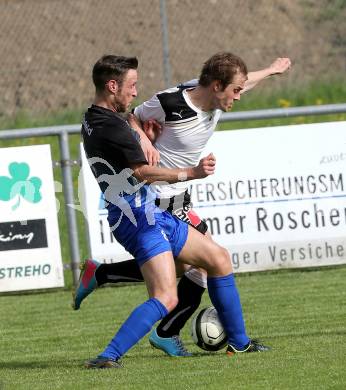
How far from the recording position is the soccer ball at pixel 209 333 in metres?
7.57

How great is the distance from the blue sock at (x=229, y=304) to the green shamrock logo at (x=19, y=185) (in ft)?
12.8

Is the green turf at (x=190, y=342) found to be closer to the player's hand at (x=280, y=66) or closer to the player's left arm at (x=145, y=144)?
the player's left arm at (x=145, y=144)

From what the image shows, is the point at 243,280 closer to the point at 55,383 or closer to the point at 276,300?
the point at 276,300

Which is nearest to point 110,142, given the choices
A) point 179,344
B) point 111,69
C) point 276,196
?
point 111,69

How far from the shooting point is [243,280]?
36.7ft

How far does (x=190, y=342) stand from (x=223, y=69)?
2.08m

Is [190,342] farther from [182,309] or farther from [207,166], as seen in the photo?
[207,166]

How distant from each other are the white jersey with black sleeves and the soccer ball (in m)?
0.80

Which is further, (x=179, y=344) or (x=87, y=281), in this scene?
(x=87, y=281)

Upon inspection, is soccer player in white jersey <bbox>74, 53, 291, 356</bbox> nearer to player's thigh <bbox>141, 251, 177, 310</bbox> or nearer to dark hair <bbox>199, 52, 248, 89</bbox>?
dark hair <bbox>199, 52, 248, 89</bbox>

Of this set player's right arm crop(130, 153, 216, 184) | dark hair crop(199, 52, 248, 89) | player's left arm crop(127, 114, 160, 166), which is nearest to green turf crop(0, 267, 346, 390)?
player's right arm crop(130, 153, 216, 184)

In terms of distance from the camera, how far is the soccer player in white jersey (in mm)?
7203

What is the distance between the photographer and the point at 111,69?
23.0 ft

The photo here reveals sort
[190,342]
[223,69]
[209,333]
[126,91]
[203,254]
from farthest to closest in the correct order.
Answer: [190,342] → [209,333] → [203,254] → [223,69] → [126,91]
